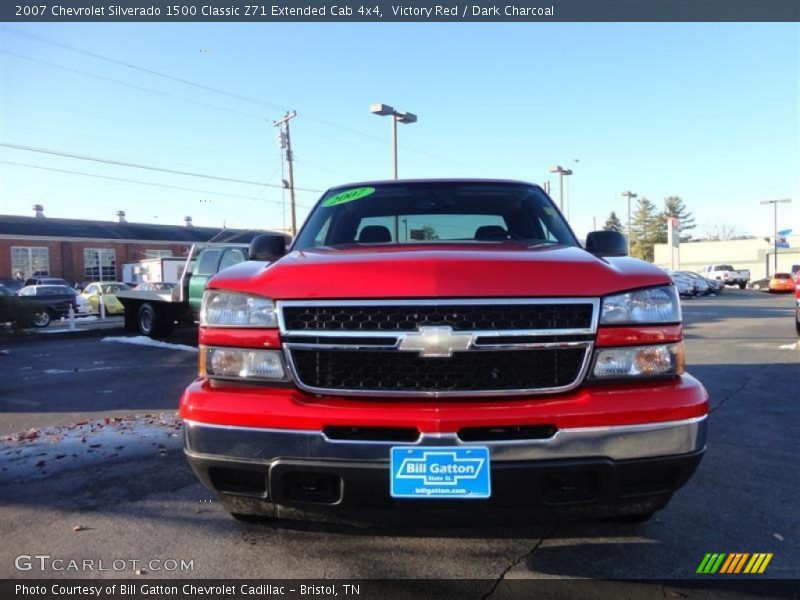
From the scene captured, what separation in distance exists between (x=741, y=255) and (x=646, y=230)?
2805 centimetres

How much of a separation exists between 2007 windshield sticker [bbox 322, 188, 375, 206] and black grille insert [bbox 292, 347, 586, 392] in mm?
1881

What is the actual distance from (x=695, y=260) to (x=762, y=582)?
243ft

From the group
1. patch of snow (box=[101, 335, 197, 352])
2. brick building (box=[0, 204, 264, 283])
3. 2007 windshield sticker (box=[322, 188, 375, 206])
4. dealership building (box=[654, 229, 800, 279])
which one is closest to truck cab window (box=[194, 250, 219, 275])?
Answer: patch of snow (box=[101, 335, 197, 352])

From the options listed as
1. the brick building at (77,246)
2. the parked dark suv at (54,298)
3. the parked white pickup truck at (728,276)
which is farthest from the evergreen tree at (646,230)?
the parked dark suv at (54,298)

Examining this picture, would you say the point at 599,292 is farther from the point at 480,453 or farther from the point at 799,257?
the point at 799,257

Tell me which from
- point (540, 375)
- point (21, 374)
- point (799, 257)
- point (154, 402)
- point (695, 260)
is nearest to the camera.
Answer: point (540, 375)

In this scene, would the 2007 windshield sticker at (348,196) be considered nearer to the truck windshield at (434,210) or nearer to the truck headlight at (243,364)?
the truck windshield at (434,210)

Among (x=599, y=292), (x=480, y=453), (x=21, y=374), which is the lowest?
(x=21, y=374)

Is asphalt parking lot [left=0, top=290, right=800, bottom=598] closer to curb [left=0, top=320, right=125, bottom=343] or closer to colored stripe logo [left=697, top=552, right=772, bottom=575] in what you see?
colored stripe logo [left=697, top=552, right=772, bottom=575]

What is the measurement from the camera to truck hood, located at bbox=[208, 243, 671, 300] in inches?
88.3

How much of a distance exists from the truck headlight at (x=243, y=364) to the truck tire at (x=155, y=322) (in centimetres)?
1095

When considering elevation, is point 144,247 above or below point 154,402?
above

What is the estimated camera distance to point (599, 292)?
2.30 metres

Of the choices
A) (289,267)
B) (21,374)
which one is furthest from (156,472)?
(21,374)
